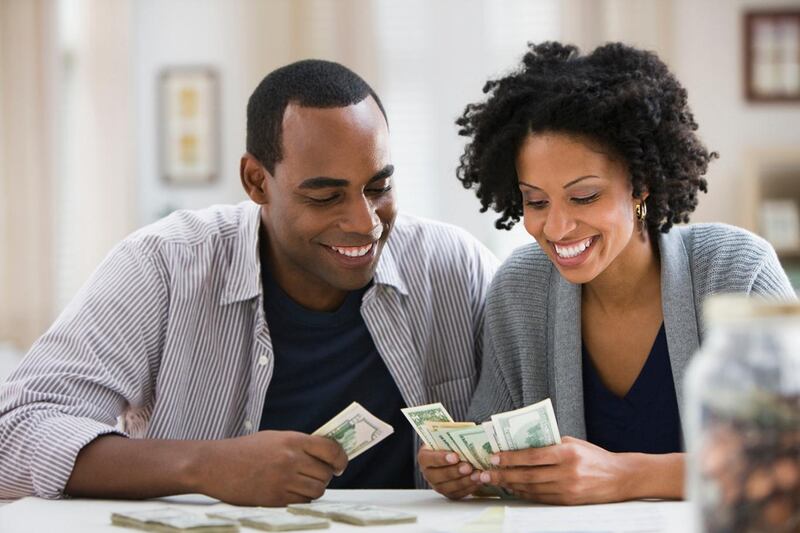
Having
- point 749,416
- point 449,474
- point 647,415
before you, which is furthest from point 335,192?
point 749,416

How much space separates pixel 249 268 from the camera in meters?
2.29

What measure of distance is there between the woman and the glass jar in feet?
3.18

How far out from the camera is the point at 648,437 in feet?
6.90

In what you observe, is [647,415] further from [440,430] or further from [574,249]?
[440,430]

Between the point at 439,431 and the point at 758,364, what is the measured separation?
92 centimetres

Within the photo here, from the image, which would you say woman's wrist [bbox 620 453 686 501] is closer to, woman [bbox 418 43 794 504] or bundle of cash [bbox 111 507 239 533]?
woman [bbox 418 43 794 504]

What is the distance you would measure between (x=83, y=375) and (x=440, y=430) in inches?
27.6

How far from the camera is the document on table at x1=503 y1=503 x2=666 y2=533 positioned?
4.66 ft

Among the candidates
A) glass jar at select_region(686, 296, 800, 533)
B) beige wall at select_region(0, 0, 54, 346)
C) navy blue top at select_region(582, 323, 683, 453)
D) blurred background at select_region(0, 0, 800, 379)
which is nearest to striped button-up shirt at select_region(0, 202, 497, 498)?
navy blue top at select_region(582, 323, 683, 453)

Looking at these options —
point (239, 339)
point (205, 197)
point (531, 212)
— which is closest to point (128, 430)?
point (239, 339)

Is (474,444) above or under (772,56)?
under

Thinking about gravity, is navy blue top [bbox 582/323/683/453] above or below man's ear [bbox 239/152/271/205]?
below

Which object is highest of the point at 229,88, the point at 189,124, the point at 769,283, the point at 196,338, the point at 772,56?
the point at 772,56

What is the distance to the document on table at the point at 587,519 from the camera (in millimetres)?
1420
